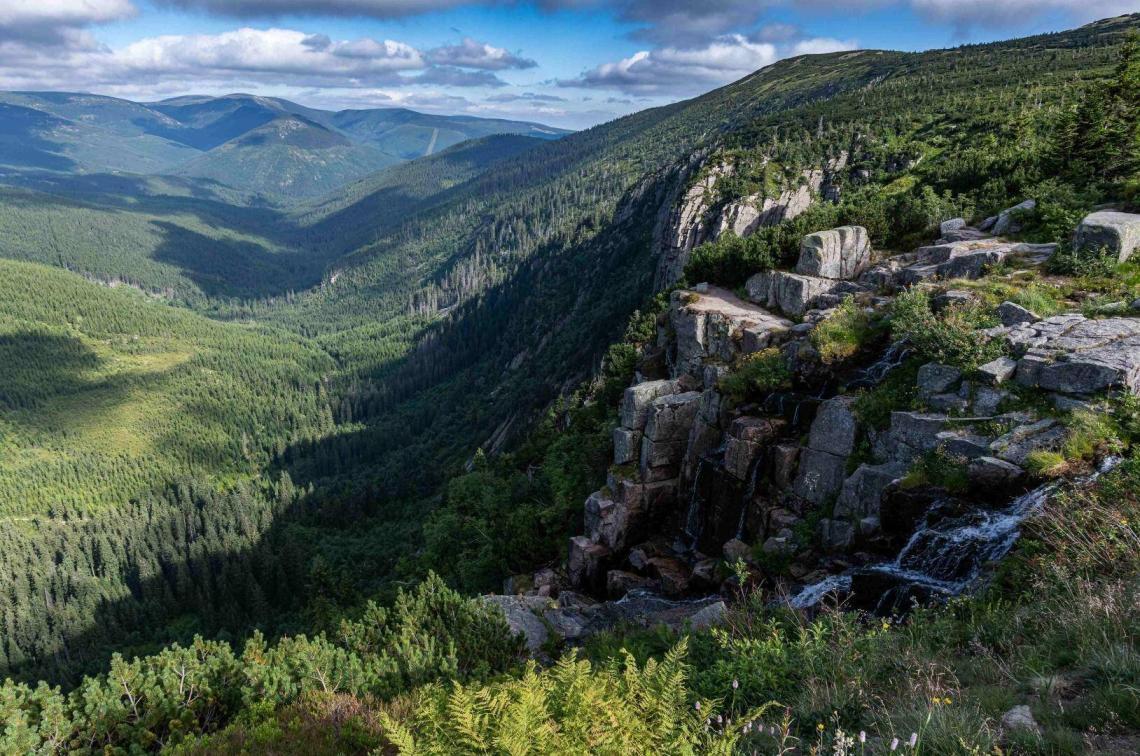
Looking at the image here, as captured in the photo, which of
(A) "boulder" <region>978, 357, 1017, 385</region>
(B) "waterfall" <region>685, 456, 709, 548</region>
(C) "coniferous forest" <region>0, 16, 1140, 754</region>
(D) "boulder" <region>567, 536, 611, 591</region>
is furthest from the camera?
(D) "boulder" <region>567, 536, 611, 591</region>

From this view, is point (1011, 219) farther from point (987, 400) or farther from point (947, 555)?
point (947, 555)

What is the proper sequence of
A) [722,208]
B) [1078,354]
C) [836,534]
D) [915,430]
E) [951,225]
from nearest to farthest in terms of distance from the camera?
[1078,354], [915,430], [836,534], [951,225], [722,208]

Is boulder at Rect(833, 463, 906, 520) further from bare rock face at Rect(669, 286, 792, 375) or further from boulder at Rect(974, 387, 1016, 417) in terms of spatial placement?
bare rock face at Rect(669, 286, 792, 375)

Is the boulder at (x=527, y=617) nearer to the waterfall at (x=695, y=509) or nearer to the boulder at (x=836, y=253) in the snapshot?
the waterfall at (x=695, y=509)

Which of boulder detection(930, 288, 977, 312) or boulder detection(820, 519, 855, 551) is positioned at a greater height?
boulder detection(930, 288, 977, 312)

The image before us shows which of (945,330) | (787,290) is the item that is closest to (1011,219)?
(787,290)

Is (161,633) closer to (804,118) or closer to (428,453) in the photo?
(428,453)

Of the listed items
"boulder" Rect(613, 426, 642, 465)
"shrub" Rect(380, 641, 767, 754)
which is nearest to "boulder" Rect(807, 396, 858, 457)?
"boulder" Rect(613, 426, 642, 465)
